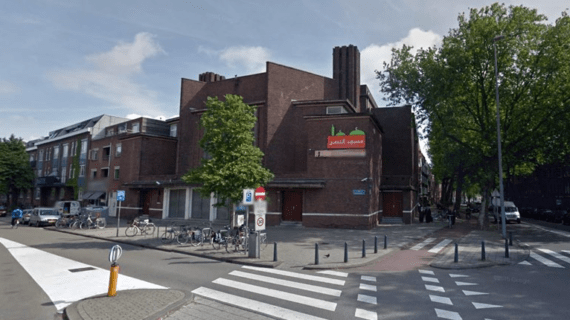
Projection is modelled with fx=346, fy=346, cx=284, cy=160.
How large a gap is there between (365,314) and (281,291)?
2547 mm

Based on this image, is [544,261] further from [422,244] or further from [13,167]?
[13,167]

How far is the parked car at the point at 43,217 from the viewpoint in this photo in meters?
29.8

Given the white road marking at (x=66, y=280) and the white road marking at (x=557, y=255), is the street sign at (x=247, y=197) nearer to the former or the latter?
the white road marking at (x=66, y=280)

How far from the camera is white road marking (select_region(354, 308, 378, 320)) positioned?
7.26 meters

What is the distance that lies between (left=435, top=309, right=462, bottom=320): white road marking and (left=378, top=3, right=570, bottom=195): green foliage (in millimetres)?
21981

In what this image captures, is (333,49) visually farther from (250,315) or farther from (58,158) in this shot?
(58,158)

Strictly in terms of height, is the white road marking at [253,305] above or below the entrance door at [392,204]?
below

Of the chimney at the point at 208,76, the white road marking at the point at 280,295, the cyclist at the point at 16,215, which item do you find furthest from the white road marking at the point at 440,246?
the chimney at the point at 208,76

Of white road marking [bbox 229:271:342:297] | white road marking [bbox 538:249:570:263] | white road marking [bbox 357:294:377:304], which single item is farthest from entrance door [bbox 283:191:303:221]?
white road marking [bbox 357:294:377:304]

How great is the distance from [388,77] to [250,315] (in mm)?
27606

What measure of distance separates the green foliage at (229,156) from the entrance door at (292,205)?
8.68 meters

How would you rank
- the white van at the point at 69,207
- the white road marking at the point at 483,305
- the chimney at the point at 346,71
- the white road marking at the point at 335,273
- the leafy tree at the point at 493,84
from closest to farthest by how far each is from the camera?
the white road marking at the point at 483,305 < the white road marking at the point at 335,273 < the leafy tree at the point at 493,84 < the white van at the point at 69,207 < the chimney at the point at 346,71

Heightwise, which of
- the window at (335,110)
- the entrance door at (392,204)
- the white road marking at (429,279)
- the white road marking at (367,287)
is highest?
the window at (335,110)

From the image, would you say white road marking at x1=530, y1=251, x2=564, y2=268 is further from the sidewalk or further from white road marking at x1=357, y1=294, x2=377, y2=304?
white road marking at x1=357, y1=294, x2=377, y2=304
